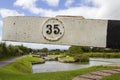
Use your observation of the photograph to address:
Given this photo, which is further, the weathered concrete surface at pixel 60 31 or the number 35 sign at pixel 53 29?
the number 35 sign at pixel 53 29

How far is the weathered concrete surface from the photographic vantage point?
14.7ft

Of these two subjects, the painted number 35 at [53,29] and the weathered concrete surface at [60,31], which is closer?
the weathered concrete surface at [60,31]

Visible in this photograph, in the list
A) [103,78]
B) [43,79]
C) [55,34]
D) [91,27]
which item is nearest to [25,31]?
[55,34]

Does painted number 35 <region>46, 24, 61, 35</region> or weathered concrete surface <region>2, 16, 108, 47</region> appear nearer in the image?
weathered concrete surface <region>2, 16, 108, 47</region>

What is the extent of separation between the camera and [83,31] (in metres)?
4.51

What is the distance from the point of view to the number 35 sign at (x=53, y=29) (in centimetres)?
463

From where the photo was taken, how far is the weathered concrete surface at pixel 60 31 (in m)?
4.48

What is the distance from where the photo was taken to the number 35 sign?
463 cm

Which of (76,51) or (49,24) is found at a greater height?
(49,24)

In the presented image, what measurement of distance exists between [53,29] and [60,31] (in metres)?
0.13

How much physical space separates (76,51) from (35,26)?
249 ft

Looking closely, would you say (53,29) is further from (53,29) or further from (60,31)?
Result: (60,31)

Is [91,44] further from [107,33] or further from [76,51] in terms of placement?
[76,51]

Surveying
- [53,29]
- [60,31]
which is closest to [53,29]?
[53,29]
